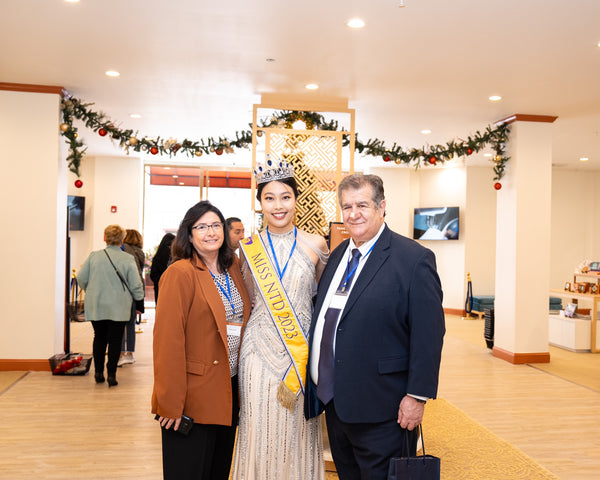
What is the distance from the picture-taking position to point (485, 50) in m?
4.60

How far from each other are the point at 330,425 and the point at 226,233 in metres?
0.90

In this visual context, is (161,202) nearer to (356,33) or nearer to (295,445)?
(356,33)

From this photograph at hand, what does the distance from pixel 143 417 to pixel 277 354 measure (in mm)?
2688

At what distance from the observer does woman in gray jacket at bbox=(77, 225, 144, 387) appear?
16.8ft

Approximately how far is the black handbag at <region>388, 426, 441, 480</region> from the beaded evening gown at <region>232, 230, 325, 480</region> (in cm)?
43

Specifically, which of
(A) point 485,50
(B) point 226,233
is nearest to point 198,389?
(B) point 226,233

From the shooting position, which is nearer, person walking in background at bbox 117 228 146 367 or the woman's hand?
the woman's hand

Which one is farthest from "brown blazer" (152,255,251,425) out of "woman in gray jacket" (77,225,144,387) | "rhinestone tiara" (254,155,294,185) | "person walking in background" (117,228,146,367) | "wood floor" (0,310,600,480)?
"person walking in background" (117,228,146,367)

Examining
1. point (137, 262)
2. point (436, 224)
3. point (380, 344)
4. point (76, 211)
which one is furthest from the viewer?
point (436, 224)

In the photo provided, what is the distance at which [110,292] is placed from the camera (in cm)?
515

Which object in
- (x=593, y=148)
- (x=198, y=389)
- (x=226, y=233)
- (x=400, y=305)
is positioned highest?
(x=593, y=148)

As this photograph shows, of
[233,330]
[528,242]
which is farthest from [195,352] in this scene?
[528,242]

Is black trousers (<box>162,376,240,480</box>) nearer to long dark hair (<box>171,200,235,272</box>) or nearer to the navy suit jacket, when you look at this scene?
the navy suit jacket

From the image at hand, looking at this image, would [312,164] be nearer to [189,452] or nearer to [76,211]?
[189,452]
